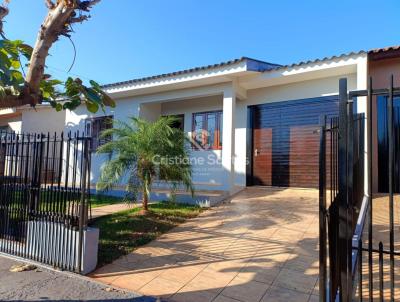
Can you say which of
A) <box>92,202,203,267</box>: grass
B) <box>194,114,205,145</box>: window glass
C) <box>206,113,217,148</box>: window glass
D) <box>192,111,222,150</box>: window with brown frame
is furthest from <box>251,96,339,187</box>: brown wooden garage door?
<box>92,202,203,267</box>: grass

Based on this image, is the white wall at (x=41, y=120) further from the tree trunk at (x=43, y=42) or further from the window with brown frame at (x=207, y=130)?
the tree trunk at (x=43, y=42)

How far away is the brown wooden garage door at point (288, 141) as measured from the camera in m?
10.5

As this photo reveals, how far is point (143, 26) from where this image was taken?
1239 centimetres

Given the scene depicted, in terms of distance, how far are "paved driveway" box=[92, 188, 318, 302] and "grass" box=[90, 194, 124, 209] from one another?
362 centimetres

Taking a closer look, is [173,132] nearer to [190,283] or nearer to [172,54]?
[190,283]

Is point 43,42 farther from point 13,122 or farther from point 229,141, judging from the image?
point 13,122

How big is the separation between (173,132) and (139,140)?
0.90 meters

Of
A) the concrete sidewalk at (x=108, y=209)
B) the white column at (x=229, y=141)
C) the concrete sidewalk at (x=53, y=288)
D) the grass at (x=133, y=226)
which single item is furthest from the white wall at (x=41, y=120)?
the concrete sidewalk at (x=53, y=288)

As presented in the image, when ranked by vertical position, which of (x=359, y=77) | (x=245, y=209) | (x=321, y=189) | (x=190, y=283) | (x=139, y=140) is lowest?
(x=190, y=283)

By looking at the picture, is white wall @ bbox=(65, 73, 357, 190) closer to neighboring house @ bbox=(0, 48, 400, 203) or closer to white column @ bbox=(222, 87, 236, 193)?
neighboring house @ bbox=(0, 48, 400, 203)

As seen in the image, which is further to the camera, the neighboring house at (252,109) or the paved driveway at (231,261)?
the neighboring house at (252,109)

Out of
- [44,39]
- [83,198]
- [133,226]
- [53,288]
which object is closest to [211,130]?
[133,226]

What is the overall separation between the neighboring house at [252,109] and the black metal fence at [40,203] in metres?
5.59

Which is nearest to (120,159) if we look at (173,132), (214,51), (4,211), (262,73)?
(173,132)
